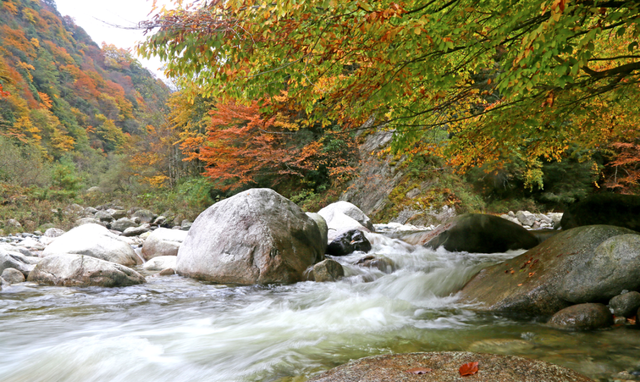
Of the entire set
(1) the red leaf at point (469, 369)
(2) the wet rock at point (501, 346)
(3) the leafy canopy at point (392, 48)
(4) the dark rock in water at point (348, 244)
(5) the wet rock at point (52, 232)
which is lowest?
(2) the wet rock at point (501, 346)

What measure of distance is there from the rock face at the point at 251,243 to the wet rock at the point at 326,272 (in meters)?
0.26

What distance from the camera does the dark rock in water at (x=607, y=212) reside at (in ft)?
23.4

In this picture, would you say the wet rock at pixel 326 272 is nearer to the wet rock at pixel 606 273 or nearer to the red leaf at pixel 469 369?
the wet rock at pixel 606 273

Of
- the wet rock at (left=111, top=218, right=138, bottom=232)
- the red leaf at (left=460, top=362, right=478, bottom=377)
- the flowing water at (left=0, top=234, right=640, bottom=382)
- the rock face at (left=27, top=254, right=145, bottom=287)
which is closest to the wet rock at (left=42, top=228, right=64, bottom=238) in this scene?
the wet rock at (left=111, top=218, right=138, bottom=232)

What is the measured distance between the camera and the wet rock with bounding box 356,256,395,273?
6.44 metres

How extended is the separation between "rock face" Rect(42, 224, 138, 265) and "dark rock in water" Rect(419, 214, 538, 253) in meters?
6.79

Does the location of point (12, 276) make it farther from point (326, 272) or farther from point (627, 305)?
point (627, 305)

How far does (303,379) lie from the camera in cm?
234

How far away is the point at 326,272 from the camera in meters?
5.58

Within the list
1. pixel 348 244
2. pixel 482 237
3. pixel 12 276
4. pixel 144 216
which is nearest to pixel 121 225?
pixel 144 216

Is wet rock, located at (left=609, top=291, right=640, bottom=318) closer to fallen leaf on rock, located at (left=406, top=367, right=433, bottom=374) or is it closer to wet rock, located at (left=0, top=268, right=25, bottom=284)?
fallen leaf on rock, located at (left=406, top=367, right=433, bottom=374)

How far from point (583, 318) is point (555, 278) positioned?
1.90 ft

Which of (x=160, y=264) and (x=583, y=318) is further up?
(x=160, y=264)

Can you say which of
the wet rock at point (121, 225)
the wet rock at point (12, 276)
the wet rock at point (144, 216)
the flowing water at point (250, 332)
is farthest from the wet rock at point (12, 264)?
the wet rock at point (144, 216)
